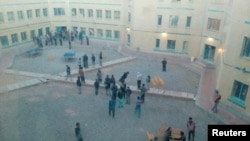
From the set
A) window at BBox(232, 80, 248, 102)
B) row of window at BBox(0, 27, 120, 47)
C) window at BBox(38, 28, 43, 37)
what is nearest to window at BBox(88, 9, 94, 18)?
row of window at BBox(0, 27, 120, 47)

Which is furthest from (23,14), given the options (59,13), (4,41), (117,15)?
(117,15)

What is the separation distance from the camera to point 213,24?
25219mm

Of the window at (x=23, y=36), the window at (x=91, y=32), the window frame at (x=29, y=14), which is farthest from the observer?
the window at (x=91, y=32)

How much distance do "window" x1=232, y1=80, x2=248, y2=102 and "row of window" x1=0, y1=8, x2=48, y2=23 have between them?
28.1 meters

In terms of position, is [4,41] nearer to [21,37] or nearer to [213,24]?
[21,37]

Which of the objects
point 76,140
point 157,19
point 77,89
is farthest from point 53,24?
point 76,140

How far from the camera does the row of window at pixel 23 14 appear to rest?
29.6m

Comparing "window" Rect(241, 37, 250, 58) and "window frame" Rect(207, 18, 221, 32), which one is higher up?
"window frame" Rect(207, 18, 221, 32)

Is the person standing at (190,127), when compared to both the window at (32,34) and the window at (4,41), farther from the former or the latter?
the window at (32,34)

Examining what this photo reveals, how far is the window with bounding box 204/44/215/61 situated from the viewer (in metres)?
26.1

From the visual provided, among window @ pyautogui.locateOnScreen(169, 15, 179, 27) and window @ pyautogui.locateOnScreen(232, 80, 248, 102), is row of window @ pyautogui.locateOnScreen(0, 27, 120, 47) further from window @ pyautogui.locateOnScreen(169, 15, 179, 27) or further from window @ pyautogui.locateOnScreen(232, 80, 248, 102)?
window @ pyautogui.locateOnScreen(232, 80, 248, 102)

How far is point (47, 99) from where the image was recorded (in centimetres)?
1734

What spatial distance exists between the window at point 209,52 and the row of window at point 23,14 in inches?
975

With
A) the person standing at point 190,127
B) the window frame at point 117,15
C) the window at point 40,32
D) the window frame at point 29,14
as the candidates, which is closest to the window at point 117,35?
the window frame at point 117,15
